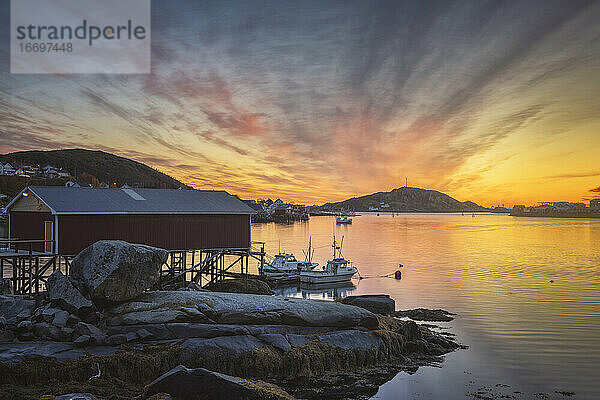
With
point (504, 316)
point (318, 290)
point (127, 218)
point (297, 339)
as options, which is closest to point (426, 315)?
point (504, 316)

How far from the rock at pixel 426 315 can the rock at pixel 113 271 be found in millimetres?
18490

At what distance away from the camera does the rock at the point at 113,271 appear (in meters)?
19.1

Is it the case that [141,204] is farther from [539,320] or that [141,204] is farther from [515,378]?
[539,320]

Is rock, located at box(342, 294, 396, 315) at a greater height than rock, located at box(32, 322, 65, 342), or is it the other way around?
rock, located at box(32, 322, 65, 342)

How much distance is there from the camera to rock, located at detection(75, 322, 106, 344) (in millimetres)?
16922

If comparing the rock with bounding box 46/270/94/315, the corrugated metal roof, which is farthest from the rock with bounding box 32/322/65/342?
the corrugated metal roof

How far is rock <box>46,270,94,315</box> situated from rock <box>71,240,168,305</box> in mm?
471

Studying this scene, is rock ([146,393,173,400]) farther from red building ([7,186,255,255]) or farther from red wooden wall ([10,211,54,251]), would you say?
red wooden wall ([10,211,54,251])

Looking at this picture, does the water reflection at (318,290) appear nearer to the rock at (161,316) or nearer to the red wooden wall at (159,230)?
the red wooden wall at (159,230)

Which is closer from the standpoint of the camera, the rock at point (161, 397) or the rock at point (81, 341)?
the rock at point (161, 397)

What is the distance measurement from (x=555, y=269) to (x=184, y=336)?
54.3 metres

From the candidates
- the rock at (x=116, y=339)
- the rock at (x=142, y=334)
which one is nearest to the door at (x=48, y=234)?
the rock at (x=116, y=339)

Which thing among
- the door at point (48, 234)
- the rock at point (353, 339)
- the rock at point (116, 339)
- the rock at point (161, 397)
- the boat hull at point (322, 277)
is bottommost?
the boat hull at point (322, 277)

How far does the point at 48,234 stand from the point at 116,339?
14094mm
